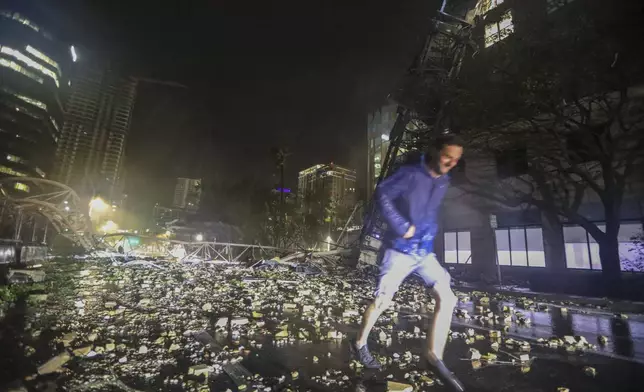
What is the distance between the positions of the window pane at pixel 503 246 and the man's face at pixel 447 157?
17184mm

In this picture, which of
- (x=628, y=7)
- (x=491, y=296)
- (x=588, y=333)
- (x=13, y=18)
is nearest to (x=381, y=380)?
(x=588, y=333)

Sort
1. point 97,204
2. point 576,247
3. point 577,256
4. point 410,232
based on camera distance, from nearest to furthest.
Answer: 1. point 410,232
2. point 577,256
3. point 576,247
4. point 97,204

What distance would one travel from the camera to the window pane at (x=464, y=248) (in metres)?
19.3

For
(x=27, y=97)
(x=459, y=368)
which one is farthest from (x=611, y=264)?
(x=27, y=97)

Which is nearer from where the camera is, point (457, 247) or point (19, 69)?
point (457, 247)

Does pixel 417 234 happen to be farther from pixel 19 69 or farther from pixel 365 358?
pixel 19 69

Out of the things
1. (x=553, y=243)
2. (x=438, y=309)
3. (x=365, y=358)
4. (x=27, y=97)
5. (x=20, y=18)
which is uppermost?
(x=20, y=18)

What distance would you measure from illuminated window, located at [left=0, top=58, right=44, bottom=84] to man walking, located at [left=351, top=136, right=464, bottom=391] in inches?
4215

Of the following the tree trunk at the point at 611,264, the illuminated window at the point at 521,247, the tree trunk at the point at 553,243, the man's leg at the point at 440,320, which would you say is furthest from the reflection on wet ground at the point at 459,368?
the illuminated window at the point at 521,247

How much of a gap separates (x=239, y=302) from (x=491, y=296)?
26.9 feet

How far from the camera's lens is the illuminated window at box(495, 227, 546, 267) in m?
16.0

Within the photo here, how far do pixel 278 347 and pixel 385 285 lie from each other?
6.14ft

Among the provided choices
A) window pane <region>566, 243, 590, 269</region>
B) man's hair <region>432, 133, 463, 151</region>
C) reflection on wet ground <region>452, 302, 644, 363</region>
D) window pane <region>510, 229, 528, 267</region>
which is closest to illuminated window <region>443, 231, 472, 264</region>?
window pane <region>510, 229, 528, 267</region>

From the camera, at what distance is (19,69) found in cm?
7775
